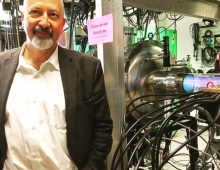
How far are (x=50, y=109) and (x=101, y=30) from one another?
46cm

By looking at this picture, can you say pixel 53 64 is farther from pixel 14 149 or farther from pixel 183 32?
pixel 183 32

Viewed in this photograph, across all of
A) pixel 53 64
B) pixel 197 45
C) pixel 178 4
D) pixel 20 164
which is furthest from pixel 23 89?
pixel 197 45

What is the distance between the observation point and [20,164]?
1.12 metres

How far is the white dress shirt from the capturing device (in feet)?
3.61

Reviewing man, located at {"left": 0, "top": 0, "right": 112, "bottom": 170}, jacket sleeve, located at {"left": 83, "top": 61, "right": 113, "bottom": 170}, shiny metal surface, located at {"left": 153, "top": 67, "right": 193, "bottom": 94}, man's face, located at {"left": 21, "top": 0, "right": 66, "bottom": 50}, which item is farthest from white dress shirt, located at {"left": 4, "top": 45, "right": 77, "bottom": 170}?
shiny metal surface, located at {"left": 153, "top": 67, "right": 193, "bottom": 94}

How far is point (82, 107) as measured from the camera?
1.12m

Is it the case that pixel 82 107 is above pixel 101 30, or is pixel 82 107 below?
below

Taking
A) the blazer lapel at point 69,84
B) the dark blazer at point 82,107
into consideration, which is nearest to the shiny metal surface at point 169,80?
the dark blazer at point 82,107

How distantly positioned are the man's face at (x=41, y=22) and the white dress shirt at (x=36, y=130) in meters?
0.22

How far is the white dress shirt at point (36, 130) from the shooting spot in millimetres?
1101

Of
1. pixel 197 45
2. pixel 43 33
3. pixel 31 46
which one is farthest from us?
pixel 197 45

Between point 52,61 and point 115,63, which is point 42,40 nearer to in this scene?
point 52,61

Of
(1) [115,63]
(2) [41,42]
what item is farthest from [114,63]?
(2) [41,42]

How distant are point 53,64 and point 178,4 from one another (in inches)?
49.9
